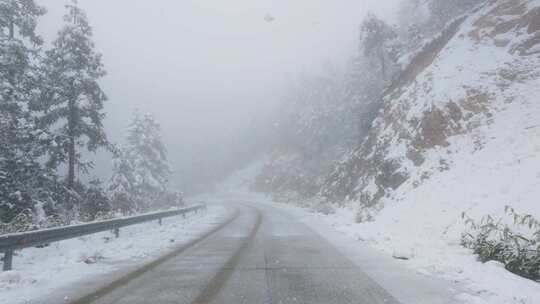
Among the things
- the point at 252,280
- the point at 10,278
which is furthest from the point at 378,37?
the point at 10,278

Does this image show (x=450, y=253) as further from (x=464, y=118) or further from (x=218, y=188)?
(x=218, y=188)

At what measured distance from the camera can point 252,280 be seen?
23.4 ft

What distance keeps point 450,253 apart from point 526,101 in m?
13.2

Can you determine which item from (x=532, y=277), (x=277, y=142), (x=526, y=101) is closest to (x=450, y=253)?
(x=532, y=277)

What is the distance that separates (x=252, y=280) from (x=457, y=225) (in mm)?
8045

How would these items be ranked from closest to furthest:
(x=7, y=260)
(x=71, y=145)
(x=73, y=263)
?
(x=7, y=260) < (x=73, y=263) < (x=71, y=145)

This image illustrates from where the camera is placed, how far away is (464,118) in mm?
20250

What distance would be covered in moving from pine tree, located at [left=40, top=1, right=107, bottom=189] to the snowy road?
11.9m

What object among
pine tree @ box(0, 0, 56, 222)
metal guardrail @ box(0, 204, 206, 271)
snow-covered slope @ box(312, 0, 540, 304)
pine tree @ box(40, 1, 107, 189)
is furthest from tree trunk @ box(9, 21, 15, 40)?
snow-covered slope @ box(312, 0, 540, 304)

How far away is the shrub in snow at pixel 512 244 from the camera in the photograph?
7.40 metres

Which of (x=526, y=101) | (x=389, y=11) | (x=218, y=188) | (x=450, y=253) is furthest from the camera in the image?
(x=389, y=11)

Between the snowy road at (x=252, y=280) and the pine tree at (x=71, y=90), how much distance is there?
11866 millimetres

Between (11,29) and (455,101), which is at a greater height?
(11,29)

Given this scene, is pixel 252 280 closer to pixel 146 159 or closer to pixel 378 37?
pixel 146 159
